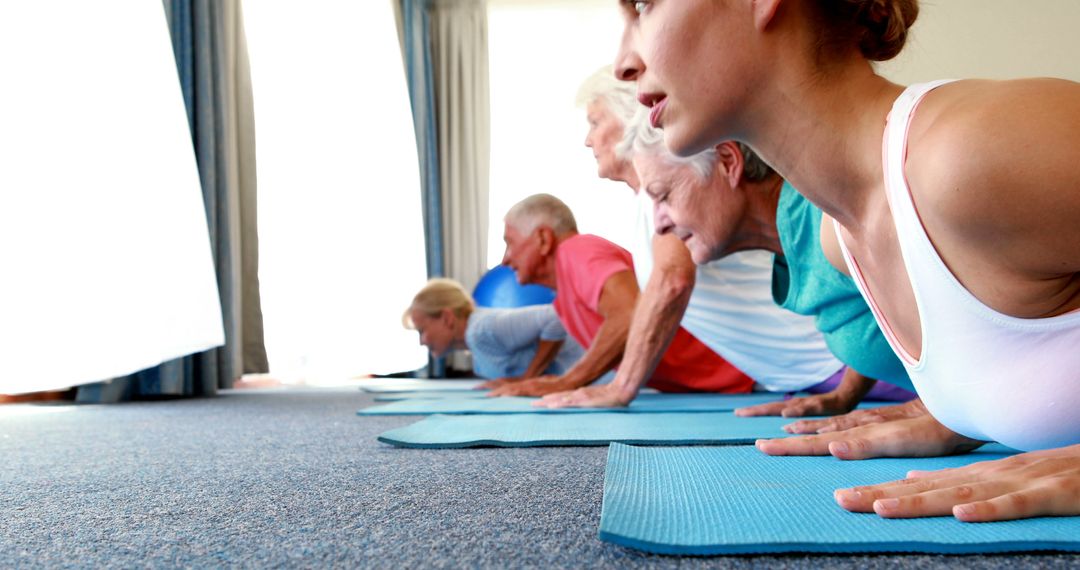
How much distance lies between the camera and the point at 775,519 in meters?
0.72

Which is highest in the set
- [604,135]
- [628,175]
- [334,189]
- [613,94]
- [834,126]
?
[334,189]

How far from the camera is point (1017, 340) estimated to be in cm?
82

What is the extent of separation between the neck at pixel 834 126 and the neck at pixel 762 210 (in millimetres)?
979

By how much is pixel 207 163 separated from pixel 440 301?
1.19 m

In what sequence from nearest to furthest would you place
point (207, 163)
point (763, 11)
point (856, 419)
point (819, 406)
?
point (763, 11), point (856, 419), point (819, 406), point (207, 163)

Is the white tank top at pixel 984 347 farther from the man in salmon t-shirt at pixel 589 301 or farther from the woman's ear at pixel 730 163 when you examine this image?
the man in salmon t-shirt at pixel 589 301

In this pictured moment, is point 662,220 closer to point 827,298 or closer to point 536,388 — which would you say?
point 827,298

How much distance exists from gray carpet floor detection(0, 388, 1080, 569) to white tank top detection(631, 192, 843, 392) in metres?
1.36

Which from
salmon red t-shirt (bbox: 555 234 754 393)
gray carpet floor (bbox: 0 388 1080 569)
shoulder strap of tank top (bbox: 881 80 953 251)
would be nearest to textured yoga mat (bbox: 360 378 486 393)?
salmon red t-shirt (bbox: 555 234 754 393)

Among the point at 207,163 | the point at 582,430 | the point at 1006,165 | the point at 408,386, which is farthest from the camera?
the point at 408,386

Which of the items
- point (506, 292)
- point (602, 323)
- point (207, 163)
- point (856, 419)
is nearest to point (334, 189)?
point (506, 292)

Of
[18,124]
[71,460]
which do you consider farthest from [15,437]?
[18,124]

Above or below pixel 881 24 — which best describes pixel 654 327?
below

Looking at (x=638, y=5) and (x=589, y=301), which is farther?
(x=589, y=301)
